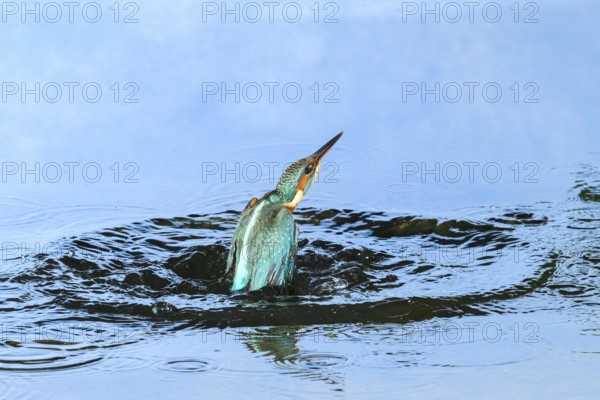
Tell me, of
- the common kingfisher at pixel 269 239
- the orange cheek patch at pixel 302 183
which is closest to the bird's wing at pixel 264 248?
the common kingfisher at pixel 269 239

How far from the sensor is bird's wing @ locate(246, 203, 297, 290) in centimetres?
544

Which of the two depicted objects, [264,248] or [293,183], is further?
[293,183]

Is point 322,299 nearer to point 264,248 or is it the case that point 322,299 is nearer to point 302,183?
point 264,248

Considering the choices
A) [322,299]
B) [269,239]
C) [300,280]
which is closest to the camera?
[322,299]

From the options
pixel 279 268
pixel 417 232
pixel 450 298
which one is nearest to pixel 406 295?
pixel 450 298

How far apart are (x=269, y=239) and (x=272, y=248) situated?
44 mm

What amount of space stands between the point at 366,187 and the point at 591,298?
6.91 feet

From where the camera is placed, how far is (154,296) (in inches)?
217

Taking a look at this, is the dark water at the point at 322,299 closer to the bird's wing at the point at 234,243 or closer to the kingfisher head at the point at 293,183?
the bird's wing at the point at 234,243

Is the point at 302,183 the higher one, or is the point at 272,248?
the point at 302,183

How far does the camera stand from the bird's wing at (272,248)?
17.8 feet

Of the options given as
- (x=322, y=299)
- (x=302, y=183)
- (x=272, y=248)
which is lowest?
(x=322, y=299)

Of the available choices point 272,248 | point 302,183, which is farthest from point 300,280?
point 302,183

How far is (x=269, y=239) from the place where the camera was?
5453mm
